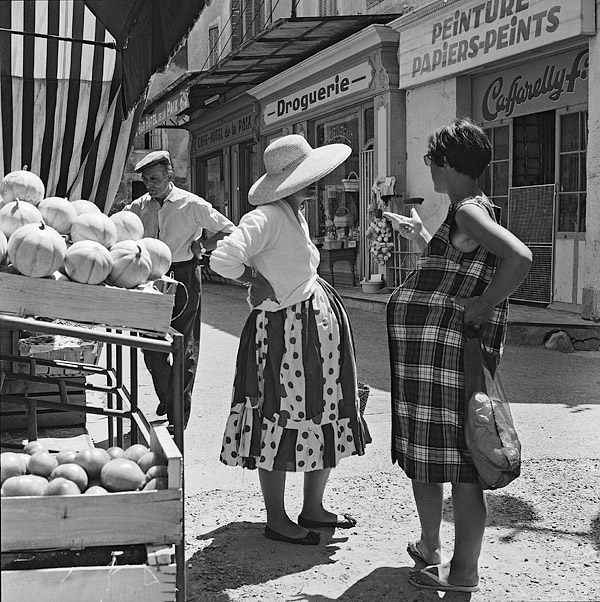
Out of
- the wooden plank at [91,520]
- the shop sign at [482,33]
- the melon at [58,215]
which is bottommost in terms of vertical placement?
the wooden plank at [91,520]

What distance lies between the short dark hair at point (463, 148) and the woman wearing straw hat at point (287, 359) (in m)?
0.71

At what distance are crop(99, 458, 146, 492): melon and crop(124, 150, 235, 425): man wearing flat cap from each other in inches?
118

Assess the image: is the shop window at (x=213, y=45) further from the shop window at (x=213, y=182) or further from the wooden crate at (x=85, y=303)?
the wooden crate at (x=85, y=303)

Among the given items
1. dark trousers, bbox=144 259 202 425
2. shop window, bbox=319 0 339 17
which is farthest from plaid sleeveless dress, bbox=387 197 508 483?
shop window, bbox=319 0 339 17

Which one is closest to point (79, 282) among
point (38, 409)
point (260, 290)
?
point (260, 290)

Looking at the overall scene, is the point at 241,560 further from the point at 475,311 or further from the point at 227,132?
the point at 227,132

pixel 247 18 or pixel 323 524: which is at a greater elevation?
pixel 247 18

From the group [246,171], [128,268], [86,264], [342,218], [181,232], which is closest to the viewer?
[86,264]

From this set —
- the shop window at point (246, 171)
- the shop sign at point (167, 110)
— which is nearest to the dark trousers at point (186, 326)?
the shop sign at point (167, 110)

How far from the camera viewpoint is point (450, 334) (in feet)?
10.8

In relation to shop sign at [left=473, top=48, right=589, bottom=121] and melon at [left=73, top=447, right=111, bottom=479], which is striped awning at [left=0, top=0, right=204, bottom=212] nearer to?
melon at [left=73, top=447, right=111, bottom=479]

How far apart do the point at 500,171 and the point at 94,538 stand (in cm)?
1013

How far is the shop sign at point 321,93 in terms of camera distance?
14375mm

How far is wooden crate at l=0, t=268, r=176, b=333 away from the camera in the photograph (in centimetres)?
277
